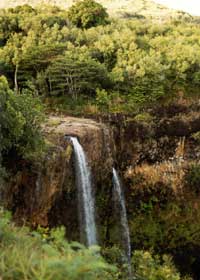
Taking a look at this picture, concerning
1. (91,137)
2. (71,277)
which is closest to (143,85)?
(91,137)

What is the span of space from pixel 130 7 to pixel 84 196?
32.6 meters

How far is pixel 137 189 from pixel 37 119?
7.34 m

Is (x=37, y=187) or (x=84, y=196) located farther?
(x=84, y=196)

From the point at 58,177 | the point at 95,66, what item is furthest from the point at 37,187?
the point at 95,66

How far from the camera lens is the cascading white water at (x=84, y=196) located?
1480 cm

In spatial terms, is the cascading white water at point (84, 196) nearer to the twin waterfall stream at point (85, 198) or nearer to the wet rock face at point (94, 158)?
the twin waterfall stream at point (85, 198)

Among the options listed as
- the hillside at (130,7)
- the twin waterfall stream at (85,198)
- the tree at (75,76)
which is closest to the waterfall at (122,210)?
the twin waterfall stream at (85,198)

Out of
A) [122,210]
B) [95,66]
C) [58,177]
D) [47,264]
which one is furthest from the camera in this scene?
[95,66]

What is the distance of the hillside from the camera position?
127ft

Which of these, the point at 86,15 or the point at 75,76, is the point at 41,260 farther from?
the point at 86,15

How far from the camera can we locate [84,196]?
50.0 feet

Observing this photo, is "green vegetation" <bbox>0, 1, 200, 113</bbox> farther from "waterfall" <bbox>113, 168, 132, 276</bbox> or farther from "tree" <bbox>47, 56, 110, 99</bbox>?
"waterfall" <bbox>113, 168, 132, 276</bbox>

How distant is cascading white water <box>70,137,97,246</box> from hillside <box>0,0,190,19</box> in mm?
24959

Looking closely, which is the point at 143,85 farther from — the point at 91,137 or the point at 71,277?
the point at 71,277
